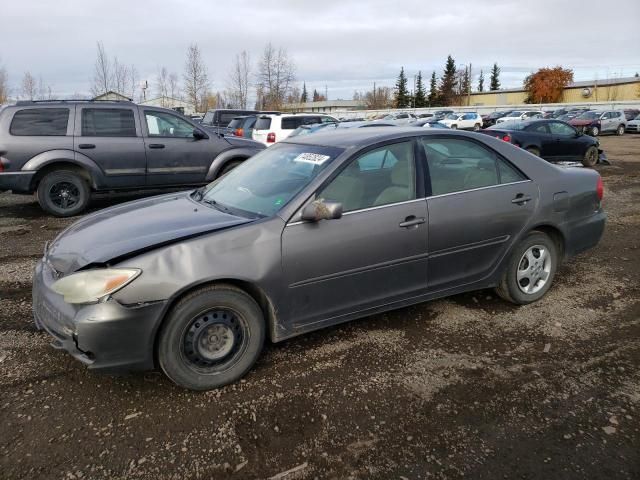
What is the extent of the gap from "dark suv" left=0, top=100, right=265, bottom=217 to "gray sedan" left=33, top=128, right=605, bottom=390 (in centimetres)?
479

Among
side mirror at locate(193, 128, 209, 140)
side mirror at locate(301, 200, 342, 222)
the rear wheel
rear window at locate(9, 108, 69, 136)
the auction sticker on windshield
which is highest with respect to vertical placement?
rear window at locate(9, 108, 69, 136)

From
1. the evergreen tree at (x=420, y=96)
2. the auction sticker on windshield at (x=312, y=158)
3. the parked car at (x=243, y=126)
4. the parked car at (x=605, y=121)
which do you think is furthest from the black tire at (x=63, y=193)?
the evergreen tree at (x=420, y=96)

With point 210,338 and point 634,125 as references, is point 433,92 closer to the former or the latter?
point 634,125

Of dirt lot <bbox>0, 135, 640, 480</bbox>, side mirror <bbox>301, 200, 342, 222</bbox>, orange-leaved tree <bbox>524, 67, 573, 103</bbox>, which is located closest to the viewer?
dirt lot <bbox>0, 135, 640, 480</bbox>

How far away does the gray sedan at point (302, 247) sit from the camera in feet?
9.49

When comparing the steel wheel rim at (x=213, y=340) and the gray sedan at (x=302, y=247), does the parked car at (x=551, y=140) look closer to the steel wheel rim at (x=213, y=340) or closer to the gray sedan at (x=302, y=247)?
the gray sedan at (x=302, y=247)

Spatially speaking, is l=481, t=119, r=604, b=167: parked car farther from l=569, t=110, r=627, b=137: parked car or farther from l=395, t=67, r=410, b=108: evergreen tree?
l=395, t=67, r=410, b=108: evergreen tree

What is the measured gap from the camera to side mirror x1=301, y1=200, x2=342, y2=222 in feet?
10.7

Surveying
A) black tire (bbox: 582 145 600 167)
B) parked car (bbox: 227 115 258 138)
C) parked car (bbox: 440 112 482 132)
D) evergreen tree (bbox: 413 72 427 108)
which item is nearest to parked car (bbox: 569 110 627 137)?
parked car (bbox: 440 112 482 132)

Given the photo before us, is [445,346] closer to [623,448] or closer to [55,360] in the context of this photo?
[623,448]

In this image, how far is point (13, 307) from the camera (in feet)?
14.6

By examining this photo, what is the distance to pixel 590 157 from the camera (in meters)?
15.5

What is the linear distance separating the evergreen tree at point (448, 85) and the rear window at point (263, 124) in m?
71.0

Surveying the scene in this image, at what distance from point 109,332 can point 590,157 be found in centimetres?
1610
